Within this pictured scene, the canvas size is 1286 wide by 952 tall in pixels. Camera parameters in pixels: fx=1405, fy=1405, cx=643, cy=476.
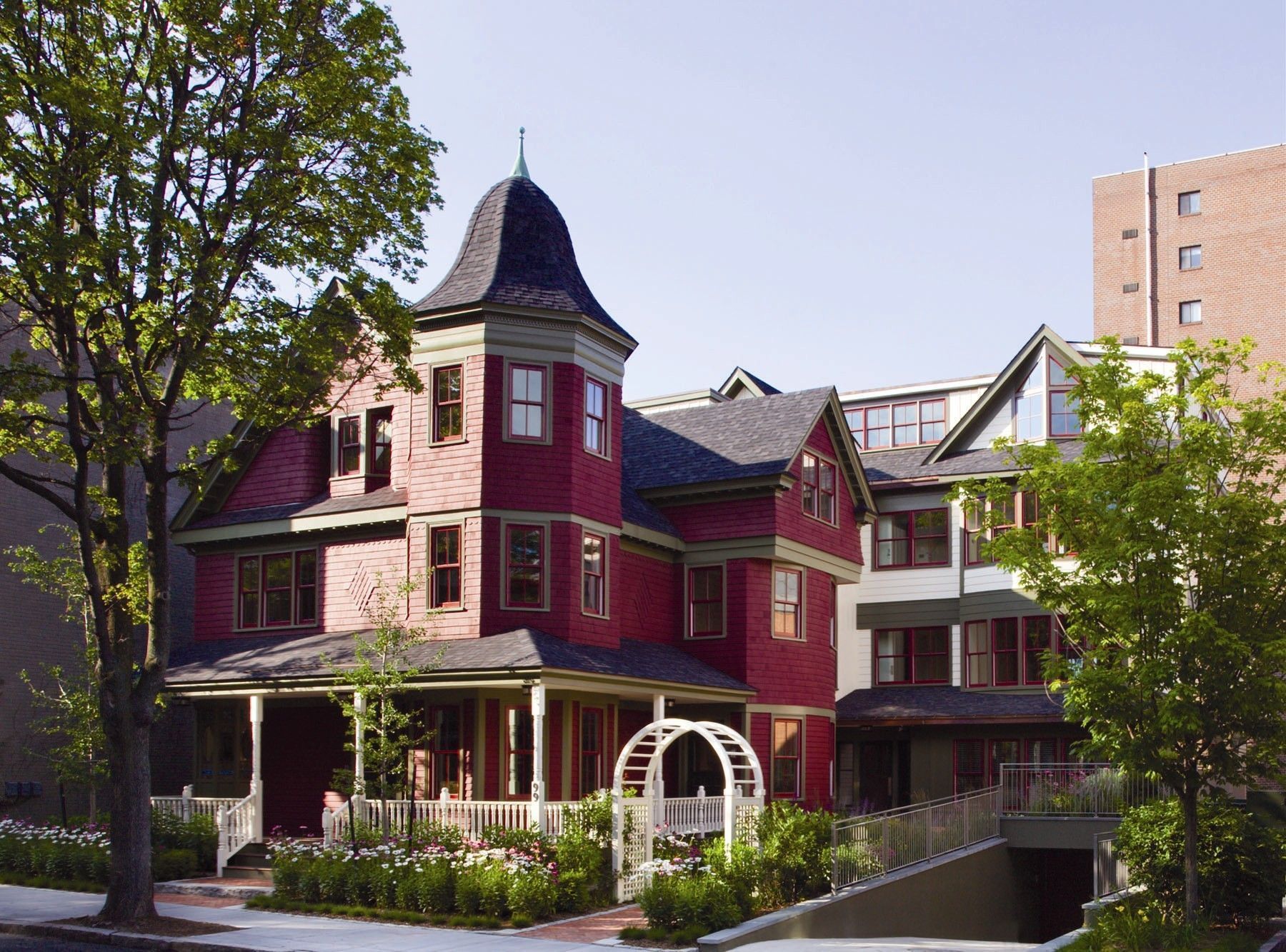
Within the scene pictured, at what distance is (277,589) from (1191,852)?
62.8 feet

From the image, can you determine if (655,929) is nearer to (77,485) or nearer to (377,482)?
(77,485)

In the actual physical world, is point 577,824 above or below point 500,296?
below

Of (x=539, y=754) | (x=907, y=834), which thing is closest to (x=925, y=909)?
(x=907, y=834)

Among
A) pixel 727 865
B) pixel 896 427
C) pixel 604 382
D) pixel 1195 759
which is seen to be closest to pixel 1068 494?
pixel 1195 759

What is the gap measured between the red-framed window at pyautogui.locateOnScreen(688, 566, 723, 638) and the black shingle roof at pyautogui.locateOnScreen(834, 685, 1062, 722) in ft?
18.7

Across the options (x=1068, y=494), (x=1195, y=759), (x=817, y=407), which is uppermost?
(x=817, y=407)

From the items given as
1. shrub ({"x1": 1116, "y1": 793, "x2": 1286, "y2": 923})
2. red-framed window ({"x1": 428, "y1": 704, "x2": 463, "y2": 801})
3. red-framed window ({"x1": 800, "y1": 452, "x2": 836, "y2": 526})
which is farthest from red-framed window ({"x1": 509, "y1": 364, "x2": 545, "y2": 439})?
shrub ({"x1": 1116, "y1": 793, "x2": 1286, "y2": 923})

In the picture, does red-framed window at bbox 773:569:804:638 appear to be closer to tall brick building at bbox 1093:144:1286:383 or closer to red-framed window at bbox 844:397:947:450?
red-framed window at bbox 844:397:947:450

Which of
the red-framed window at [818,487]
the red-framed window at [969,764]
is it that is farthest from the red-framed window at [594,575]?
the red-framed window at [969,764]

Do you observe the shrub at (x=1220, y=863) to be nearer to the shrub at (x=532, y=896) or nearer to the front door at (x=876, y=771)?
the shrub at (x=532, y=896)

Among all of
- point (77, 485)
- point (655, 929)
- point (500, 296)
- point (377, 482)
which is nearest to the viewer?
point (655, 929)

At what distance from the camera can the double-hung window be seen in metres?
31.3

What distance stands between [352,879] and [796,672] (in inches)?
528

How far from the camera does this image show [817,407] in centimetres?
3312
